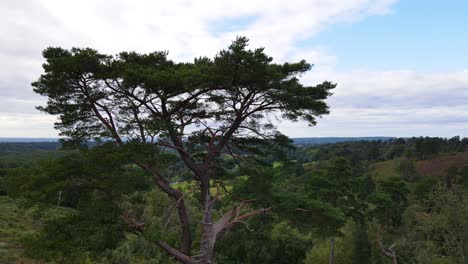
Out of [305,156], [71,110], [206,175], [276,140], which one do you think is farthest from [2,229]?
[305,156]

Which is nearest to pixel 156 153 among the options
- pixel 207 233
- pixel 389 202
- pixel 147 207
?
pixel 207 233

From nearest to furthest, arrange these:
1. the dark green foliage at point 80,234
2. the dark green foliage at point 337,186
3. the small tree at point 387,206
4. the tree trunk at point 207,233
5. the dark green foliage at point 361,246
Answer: the dark green foliage at point 80,234, the tree trunk at point 207,233, the dark green foliage at point 337,186, the small tree at point 387,206, the dark green foliage at point 361,246

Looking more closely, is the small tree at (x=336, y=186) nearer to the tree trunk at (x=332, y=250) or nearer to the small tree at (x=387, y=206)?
the tree trunk at (x=332, y=250)

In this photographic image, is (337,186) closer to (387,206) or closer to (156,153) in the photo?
(387,206)

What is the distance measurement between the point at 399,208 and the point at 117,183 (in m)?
25.5

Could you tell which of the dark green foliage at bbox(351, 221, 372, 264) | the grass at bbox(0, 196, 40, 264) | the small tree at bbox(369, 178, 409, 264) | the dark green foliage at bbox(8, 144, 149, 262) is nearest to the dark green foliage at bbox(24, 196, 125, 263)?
the dark green foliage at bbox(8, 144, 149, 262)

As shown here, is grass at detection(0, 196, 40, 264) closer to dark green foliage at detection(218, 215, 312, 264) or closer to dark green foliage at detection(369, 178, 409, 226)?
dark green foliage at detection(218, 215, 312, 264)

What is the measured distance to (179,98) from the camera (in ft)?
39.7

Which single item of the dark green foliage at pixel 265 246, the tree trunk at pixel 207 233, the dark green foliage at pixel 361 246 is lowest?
the dark green foliage at pixel 265 246

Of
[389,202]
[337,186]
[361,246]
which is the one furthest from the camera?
[361,246]

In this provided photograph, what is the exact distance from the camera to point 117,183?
358 inches

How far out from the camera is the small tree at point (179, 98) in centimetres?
1001

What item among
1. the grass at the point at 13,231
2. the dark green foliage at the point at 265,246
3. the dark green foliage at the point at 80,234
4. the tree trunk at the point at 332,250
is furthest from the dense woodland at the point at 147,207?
the dark green foliage at the point at 265,246

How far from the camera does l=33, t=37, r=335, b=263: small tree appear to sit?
10.0 m
